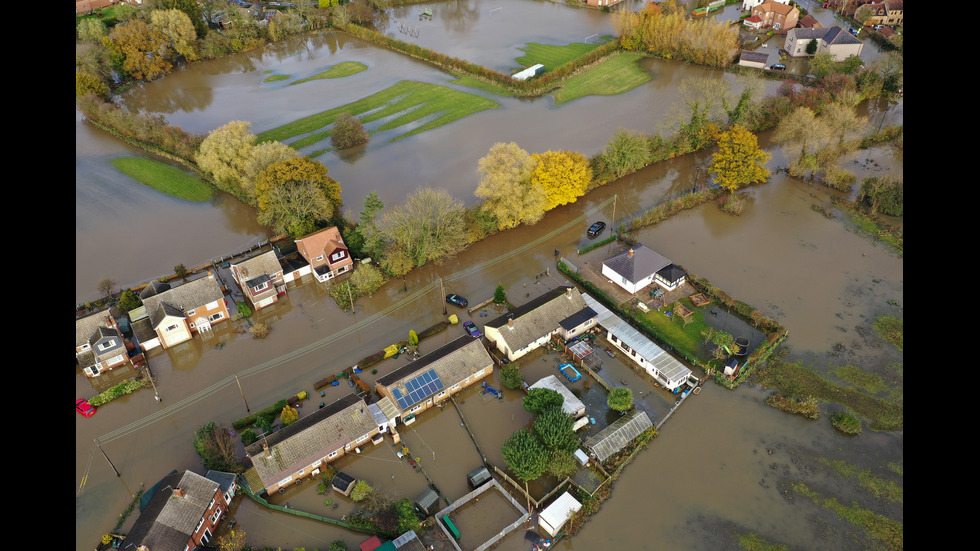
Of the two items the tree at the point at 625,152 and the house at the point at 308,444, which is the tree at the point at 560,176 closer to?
the tree at the point at 625,152

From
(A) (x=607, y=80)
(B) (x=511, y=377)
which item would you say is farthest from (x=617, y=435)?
(A) (x=607, y=80)

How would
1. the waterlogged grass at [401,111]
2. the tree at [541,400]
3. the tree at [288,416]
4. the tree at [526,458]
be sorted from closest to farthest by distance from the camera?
the tree at [526,458]
the tree at [541,400]
the tree at [288,416]
the waterlogged grass at [401,111]

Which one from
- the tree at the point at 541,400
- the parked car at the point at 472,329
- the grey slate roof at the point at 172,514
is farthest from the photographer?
the parked car at the point at 472,329

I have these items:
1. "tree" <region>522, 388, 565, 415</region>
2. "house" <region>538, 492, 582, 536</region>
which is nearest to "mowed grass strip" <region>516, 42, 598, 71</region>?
"tree" <region>522, 388, 565, 415</region>

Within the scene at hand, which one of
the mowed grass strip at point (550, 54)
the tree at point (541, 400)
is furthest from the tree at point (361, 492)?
the mowed grass strip at point (550, 54)

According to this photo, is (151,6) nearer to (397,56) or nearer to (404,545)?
(397,56)

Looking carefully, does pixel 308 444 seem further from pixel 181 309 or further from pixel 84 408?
pixel 84 408
